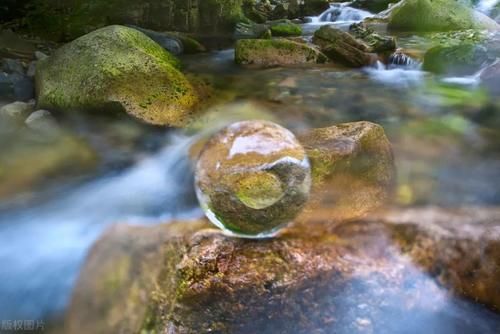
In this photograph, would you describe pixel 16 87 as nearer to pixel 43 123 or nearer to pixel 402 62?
pixel 43 123

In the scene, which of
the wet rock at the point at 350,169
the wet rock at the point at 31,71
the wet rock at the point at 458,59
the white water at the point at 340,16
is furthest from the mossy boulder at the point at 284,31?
the wet rock at the point at 350,169

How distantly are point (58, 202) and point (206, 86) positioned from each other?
3320 mm

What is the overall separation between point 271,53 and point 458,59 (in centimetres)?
357

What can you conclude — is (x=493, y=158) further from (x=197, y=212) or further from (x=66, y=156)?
(x=66, y=156)

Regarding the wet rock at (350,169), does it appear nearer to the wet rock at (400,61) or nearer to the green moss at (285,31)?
the wet rock at (400,61)

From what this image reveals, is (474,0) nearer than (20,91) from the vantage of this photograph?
No

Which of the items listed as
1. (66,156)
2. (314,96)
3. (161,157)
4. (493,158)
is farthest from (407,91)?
(66,156)

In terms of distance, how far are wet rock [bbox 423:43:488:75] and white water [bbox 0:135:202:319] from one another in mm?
5558

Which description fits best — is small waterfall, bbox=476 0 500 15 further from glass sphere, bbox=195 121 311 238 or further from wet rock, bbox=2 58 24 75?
wet rock, bbox=2 58 24 75

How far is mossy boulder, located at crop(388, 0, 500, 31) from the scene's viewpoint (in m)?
11.2

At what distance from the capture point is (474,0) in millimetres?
15039

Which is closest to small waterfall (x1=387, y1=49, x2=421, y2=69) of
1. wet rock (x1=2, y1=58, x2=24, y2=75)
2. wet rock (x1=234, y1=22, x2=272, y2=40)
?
wet rock (x1=234, y1=22, x2=272, y2=40)

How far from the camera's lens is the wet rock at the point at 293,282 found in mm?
2482

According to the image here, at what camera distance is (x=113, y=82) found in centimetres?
487
